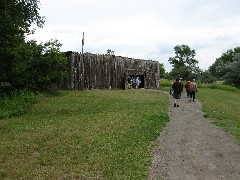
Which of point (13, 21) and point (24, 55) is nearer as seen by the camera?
point (13, 21)

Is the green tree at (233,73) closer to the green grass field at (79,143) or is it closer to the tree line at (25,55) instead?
the tree line at (25,55)

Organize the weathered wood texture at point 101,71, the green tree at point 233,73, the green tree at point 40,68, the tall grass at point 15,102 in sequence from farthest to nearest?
the green tree at point 233,73
the weathered wood texture at point 101,71
the green tree at point 40,68
the tall grass at point 15,102

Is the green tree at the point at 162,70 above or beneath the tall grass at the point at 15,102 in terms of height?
above

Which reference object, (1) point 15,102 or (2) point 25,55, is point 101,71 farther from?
(1) point 15,102

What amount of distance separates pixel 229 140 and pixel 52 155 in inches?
281

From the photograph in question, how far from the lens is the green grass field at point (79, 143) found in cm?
998

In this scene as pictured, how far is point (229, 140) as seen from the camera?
14.1 m

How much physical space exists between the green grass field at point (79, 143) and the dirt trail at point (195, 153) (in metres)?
0.46

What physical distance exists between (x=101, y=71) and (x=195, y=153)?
90.0 ft

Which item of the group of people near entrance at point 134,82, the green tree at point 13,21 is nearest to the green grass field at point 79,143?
the green tree at point 13,21

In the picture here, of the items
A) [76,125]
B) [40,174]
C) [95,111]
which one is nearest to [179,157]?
[40,174]

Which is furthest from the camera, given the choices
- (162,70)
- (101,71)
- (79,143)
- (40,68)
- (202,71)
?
(162,70)

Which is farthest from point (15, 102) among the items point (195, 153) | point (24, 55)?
point (195, 153)

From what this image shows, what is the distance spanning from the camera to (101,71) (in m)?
38.7
